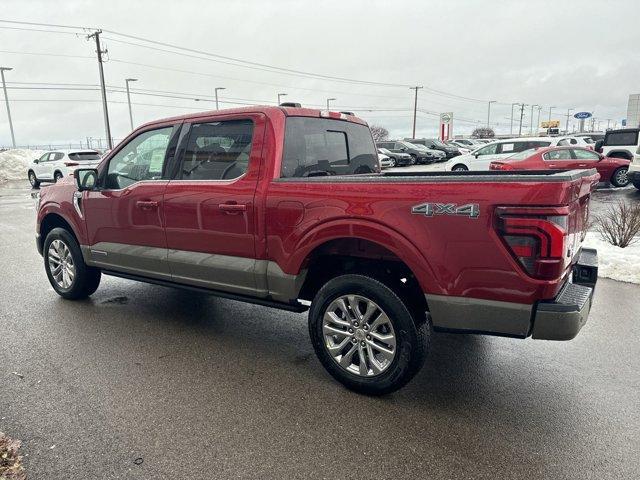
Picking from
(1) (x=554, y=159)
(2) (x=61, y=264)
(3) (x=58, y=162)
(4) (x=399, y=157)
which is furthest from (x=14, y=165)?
(1) (x=554, y=159)

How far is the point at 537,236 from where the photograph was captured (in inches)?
104

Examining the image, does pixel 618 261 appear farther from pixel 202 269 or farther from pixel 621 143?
pixel 621 143

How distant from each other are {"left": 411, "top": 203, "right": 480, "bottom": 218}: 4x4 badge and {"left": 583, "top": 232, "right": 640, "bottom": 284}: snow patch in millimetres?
4407

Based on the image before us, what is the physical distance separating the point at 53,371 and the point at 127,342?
66cm

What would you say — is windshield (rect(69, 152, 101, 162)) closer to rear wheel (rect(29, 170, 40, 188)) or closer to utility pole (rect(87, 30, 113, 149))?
rear wheel (rect(29, 170, 40, 188))

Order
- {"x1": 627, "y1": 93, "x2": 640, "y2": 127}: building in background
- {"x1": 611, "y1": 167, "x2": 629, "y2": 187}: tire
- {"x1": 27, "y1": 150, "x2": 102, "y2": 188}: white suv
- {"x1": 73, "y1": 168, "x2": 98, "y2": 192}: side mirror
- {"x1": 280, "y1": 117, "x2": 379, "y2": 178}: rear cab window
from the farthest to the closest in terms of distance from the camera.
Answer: {"x1": 627, "y1": 93, "x2": 640, "y2": 127}: building in background < {"x1": 27, "y1": 150, "x2": 102, "y2": 188}: white suv < {"x1": 611, "y1": 167, "x2": 629, "y2": 187}: tire < {"x1": 73, "y1": 168, "x2": 98, "y2": 192}: side mirror < {"x1": 280, "y1": 117, "x2": 379, "y2": 178}: rear cab window

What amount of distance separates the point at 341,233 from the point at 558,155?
46.2 feet

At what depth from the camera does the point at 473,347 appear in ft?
13.7

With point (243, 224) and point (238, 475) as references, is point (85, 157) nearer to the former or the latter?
point (243, 224)

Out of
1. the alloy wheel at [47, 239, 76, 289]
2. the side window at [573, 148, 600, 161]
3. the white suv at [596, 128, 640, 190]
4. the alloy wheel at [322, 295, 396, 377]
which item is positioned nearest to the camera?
the alloy wheel at [322, 295, 396, 377]

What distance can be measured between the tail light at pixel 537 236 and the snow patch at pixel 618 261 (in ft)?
13.7

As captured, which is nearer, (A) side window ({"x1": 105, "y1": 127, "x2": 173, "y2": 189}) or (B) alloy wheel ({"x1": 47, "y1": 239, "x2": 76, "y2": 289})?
(A) side window ({"x1": 105, "y1": 127, "x2": 173, "y2": 189})

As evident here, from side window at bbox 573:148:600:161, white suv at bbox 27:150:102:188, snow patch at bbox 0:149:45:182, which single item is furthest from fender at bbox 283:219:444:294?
snow patch at bbox 0:149:45:182

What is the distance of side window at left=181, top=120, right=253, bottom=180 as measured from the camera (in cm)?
388
